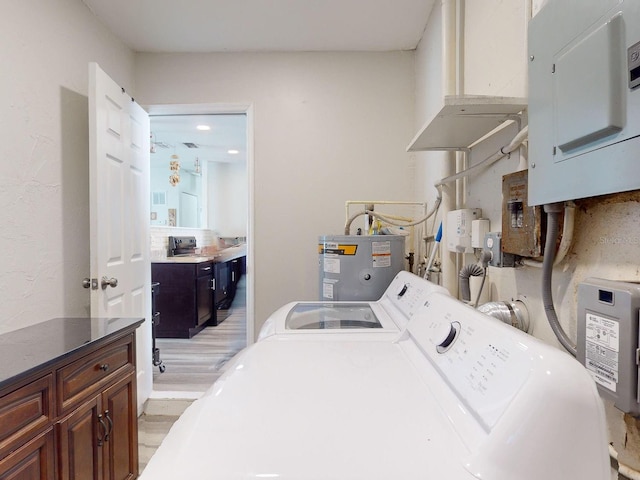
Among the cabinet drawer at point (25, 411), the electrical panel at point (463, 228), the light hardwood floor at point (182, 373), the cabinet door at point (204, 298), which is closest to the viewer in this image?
the cabinet drawer at point (25, 411)

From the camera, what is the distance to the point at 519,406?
0.46m

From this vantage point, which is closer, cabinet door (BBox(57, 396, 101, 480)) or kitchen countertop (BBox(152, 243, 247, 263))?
cabinet door (BBox(57, 396, 101, 480))

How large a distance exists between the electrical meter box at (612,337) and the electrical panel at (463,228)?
648 mm

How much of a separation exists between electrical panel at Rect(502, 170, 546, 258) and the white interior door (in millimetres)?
1868

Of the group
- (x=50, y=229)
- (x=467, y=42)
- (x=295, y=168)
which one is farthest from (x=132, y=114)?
(x=467, y=42)

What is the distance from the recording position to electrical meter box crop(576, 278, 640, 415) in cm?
51

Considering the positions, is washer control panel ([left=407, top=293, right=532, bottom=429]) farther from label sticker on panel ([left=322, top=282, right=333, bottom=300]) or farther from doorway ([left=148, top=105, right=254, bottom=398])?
doorway ([left=148, top=105, right=254, bottom=398])

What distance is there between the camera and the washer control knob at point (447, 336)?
74cm

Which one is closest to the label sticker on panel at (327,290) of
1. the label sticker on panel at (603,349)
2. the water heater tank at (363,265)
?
the water heater tank at (363,265)

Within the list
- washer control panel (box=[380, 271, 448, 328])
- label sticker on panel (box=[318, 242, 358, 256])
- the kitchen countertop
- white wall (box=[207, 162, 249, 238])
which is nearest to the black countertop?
label sticker on panel (box=[318, 242, 358, 256])

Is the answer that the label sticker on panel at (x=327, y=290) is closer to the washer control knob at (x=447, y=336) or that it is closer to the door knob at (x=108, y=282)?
the washer control knob at (x=447, y=336)

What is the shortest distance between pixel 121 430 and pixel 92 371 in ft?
1.23

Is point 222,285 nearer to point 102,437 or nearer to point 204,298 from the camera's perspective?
point 204,298

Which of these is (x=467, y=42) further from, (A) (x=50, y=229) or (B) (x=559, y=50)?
(A) (x=50, y=229)
